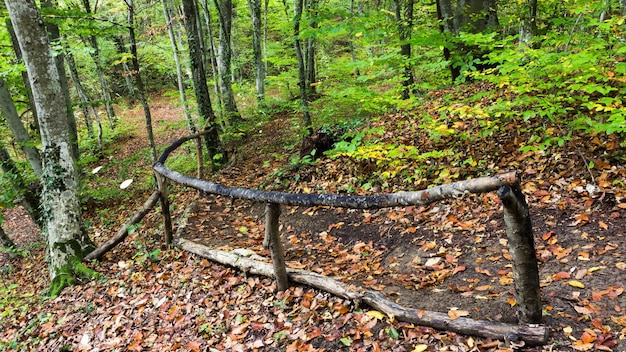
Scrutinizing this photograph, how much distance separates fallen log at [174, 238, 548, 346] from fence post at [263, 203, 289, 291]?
0.13 m

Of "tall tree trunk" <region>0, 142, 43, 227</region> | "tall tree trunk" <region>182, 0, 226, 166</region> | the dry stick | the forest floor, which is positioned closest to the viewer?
the forest floor

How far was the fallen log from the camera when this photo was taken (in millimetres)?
2838

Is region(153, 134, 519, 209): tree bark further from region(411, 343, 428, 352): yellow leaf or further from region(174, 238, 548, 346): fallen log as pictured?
region(411, 343, 428, 352): yellow leaf

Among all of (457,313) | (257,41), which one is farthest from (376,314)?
(257,41)

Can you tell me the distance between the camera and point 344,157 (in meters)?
7.86

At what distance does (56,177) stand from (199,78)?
15.0 feet

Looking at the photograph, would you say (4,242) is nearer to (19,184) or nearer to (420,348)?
(19,184)

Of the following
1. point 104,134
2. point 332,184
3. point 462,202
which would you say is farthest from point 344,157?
point 104,134

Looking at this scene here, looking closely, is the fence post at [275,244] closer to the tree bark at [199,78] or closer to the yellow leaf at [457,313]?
the yellow leaf at [457,313]

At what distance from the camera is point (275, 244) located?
14.3 feet

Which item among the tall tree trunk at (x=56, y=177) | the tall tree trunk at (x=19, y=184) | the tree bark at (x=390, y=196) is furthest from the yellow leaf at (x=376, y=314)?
the tall tree trunk at (x=19, y=184)

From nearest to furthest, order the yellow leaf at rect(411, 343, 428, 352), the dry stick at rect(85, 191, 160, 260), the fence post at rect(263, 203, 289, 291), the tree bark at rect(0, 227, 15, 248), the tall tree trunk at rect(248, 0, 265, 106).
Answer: the yellow leaf at rect(411, 343, 428, 352)
the fence post at rect(263, 203, 289, 291)
the dry stick at rect(85, 191, 160, 260)
the tree bark at rect(0, 227, 15, 248)
the tall tree trunk at rect(248, 0, 265, 106)

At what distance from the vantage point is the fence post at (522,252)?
2629mm

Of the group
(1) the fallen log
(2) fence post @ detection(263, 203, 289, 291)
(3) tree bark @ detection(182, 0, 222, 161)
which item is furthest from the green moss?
(3) tree bark @ detection(182, 0, 222, 161)
